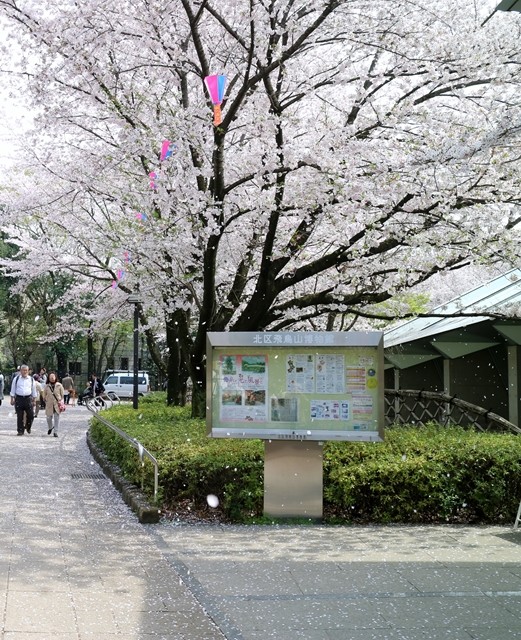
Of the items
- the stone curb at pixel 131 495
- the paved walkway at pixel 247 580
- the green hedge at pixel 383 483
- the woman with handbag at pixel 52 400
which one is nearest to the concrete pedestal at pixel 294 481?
the green hedge at pixel 383 483

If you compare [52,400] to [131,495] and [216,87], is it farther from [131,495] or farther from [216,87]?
[216,87]

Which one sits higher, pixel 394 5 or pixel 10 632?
pixel 394 5

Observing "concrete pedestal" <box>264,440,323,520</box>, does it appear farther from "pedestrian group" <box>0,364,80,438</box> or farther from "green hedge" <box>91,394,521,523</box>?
"pedestrian group" <box>0,364,80,438</box>

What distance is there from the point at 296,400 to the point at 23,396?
38.3 ft

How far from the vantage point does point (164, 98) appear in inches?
465

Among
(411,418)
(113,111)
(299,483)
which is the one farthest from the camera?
(411,418)

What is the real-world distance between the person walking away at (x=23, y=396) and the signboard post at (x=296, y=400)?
1049 centimetres

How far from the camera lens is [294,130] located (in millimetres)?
12094

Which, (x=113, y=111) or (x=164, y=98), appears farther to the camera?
(x=164, y=98)

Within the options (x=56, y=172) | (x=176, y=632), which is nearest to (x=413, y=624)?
(x=176, y=632)

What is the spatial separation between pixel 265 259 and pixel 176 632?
7.79m

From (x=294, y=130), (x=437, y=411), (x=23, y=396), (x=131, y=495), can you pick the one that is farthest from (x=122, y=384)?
(x=131, y=495)

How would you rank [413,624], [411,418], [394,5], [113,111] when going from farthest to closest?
1. [411,418]
2. [113,111]
3. [394,5]
4. [413,624]

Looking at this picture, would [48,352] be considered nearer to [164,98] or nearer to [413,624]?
[164,98]
